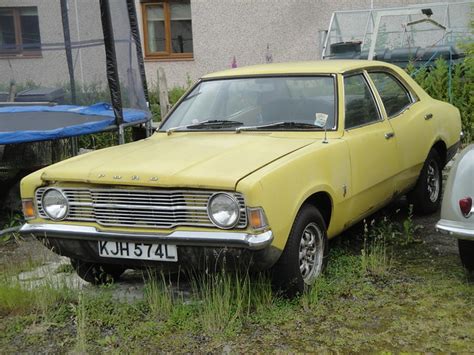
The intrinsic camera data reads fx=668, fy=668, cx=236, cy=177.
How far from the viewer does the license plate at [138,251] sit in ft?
13.4

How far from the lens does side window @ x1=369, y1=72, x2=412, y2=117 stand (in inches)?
231

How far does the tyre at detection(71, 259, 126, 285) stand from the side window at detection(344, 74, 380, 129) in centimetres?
211

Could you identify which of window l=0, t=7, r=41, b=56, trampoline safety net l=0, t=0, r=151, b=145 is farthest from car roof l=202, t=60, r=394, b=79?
window l=0, t=7, r=41, b=56

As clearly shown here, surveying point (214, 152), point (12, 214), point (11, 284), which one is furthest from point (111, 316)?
point (12, 214)

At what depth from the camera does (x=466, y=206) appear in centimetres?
418

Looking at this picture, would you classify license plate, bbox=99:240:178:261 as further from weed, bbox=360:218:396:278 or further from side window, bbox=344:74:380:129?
side window, bbox=344:74:380:129

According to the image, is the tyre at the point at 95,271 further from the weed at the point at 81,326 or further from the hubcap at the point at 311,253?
the hubcap at the point at 311,253

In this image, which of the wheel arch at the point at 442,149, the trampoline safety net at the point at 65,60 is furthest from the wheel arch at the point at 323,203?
the trampoline safety net at the point at 65,60

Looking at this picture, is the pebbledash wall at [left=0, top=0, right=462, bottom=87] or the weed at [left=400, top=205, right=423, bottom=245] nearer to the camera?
the weed at [left=400, top=205, right=423, bottom=245]

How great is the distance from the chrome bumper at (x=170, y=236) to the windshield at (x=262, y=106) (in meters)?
1.40

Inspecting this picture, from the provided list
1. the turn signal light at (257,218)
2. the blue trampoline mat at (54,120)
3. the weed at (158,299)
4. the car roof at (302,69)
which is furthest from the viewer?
the blue trampoline mat at (54,120)

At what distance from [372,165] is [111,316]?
2.29 meters

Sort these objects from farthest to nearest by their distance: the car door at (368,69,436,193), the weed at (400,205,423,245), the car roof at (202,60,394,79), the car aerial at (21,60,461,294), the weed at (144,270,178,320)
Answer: the car door at (368,69,436,193)
the weed at (400,205,423,245)
the car roof at (202,60,394,79)
the weed at (144,270,178,320)
the car aerial at (21,60,461,294)

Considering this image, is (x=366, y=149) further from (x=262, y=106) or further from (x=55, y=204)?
(x=55, y=204)
